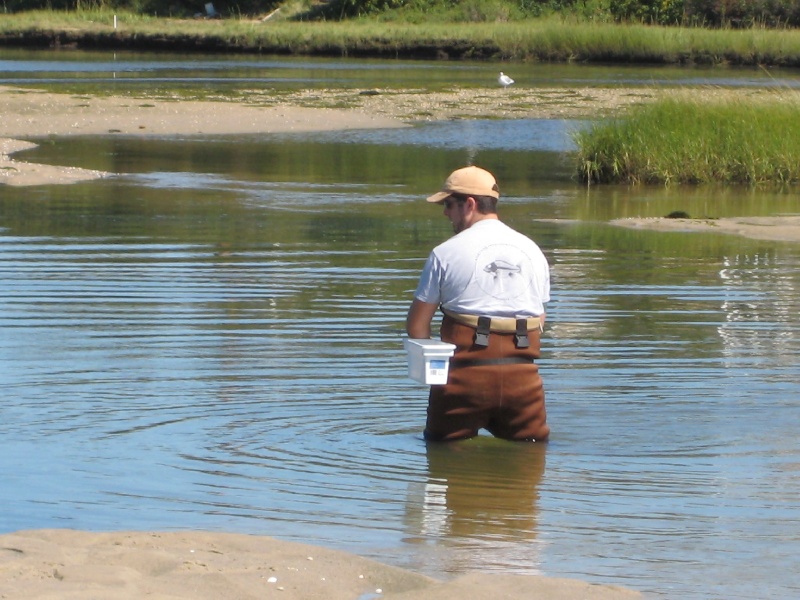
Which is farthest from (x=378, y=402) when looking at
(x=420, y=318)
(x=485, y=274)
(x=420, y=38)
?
(x=420, y=38)

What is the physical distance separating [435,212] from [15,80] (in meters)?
25.5

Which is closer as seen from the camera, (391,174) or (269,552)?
(269,552)

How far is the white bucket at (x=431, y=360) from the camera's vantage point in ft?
20.0

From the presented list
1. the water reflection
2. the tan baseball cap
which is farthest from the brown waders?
the tan baseball cap

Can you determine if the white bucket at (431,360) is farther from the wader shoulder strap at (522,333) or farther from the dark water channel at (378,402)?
the dark water channel at (378,402)

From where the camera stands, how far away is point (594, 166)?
20250 mm

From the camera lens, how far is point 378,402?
25.8 ft

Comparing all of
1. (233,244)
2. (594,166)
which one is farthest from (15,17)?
(233,244)

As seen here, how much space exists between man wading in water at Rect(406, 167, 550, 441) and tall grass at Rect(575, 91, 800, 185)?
13706 millimetres

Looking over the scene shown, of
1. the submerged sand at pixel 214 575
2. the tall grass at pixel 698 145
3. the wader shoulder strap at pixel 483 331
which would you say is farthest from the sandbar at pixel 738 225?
the submerged sand at pixel 214 575

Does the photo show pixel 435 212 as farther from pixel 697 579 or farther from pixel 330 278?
pixel 697 579

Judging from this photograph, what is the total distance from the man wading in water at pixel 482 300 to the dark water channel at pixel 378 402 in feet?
1.31

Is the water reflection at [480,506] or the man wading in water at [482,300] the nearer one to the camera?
the water reflection at [480,506]

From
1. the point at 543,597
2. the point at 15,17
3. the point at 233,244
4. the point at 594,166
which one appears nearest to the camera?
the point at 543,597
